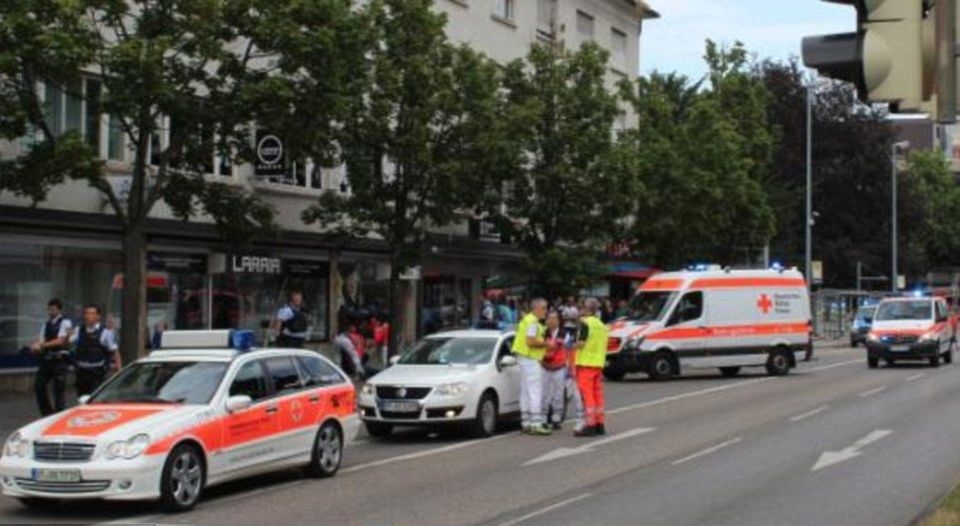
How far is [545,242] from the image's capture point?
3056 centimetres

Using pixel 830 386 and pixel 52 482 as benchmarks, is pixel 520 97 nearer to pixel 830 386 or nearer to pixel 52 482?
pixel 830 386

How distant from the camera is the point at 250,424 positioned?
38.1 feet

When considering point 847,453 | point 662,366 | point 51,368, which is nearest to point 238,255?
point 51,368

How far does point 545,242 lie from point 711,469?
17.8 metres

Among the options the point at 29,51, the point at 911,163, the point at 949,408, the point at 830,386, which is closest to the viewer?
the point at 29,51

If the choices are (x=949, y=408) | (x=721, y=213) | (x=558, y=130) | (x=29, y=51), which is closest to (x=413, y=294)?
(x=558, y=130)

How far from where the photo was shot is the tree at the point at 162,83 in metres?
15.5

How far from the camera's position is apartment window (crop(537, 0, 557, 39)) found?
3766 centimetres

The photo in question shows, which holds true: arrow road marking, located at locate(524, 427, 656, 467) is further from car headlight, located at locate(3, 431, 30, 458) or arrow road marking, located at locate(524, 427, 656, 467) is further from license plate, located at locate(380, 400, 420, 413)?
car headlight, located at locate(3, 431, 30, 458)

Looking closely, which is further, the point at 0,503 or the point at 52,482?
the point at 0,503

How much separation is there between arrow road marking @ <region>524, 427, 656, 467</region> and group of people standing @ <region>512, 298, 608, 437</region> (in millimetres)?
343

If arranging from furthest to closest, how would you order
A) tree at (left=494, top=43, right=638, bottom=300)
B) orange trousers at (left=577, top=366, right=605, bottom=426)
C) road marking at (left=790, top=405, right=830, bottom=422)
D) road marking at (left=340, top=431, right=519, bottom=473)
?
tree at (left=494, top=43, right=638, bottom=300) < road marking at (left=790, top=405, right=830, bottom=422) < orange trousers at (left=577, top=366, right=605, bottom=426) < road marking at (left=340, top=431, right=519, bottom=473)

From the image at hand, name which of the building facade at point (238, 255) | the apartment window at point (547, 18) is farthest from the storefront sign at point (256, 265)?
the apartment window at point (547, 18)

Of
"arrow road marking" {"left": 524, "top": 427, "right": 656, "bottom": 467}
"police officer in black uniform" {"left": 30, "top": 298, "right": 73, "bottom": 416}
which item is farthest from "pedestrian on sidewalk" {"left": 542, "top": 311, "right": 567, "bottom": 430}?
"police officer in black uniform" {"left": 30, "top": 298, "right": 73, "bottom": 416}
